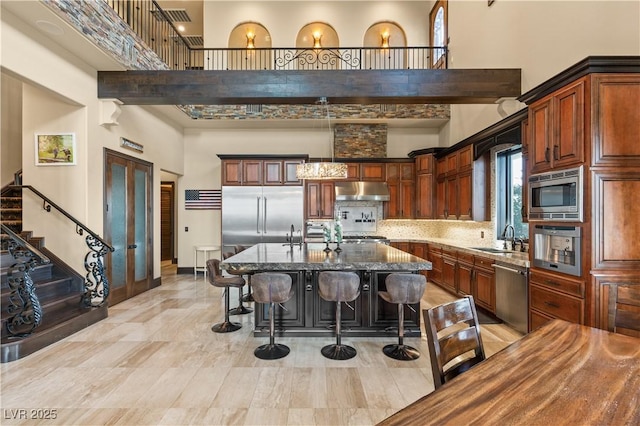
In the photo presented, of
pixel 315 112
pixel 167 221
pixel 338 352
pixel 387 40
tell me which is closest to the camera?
pixel 338 352

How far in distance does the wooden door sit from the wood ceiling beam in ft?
19.2

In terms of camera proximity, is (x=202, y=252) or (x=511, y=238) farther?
(x=202, y=252)

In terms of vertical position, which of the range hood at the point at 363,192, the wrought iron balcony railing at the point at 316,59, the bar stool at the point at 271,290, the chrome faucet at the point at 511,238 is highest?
the wrought iron balcony railing at the point at 316,59

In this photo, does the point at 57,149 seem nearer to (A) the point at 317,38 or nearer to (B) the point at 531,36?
(A) the point at 317,38

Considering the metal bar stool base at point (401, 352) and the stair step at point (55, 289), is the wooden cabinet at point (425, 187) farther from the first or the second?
the stair step at point (55, 289)

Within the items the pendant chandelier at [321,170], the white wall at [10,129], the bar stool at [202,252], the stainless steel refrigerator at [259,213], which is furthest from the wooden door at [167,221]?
the pendant chandelier at [321,170]

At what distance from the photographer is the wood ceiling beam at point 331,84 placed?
4.57m

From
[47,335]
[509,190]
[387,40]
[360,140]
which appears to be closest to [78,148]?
[47,335]

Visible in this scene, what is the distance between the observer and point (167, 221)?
9891 millimetres

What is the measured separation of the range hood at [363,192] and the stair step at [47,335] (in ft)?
15.9

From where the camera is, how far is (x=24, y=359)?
3.17 m

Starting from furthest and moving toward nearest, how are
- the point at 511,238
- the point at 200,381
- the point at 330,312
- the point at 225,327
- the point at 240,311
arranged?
the point at 511,238, the point at 240,311, the point at 225,327, the point at 330,312, the point at 200,381

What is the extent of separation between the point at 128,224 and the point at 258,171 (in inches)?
110

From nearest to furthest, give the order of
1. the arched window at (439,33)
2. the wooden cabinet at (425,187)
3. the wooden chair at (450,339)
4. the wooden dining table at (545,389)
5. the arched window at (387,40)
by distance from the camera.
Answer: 1. the wooden dining table at (545,389)
2. the wooden chair at (450,339)
3. the wooden cabinet at (425,187)
4. the arched window at (439,33)
5. the arched window at (387,40)
